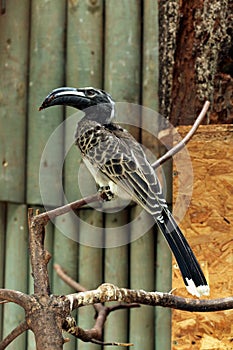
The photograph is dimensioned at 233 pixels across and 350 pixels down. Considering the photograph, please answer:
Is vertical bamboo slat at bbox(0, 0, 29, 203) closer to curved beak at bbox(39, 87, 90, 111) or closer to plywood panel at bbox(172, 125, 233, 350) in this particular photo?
plywood panel at bbox(172, 125, 233, 350)

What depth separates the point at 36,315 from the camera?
1.66m

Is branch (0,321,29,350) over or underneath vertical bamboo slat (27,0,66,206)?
underneath

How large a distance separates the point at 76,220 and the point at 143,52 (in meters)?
0.81

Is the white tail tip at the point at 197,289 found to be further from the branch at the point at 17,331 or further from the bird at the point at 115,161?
the branch at the point at 17,331

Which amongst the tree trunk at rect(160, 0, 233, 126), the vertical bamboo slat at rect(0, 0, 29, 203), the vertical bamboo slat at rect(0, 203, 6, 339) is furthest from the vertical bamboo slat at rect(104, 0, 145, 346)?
the tree trunk at rect(160, 0, 233, 126)

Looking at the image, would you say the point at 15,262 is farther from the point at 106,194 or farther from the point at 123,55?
the point at 106,194

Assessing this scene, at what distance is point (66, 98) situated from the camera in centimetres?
210

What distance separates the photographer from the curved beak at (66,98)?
2045 millimetres

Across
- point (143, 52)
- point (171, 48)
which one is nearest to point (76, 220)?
point (143, 52)

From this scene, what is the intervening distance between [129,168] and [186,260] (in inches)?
13.6

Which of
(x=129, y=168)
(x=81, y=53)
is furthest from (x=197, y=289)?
(x=81, y=53)

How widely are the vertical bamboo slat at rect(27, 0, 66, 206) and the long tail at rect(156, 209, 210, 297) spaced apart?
136cm

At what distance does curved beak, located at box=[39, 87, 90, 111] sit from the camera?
80.5 inches

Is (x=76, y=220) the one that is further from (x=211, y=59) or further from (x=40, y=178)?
(x=211, y=59)
